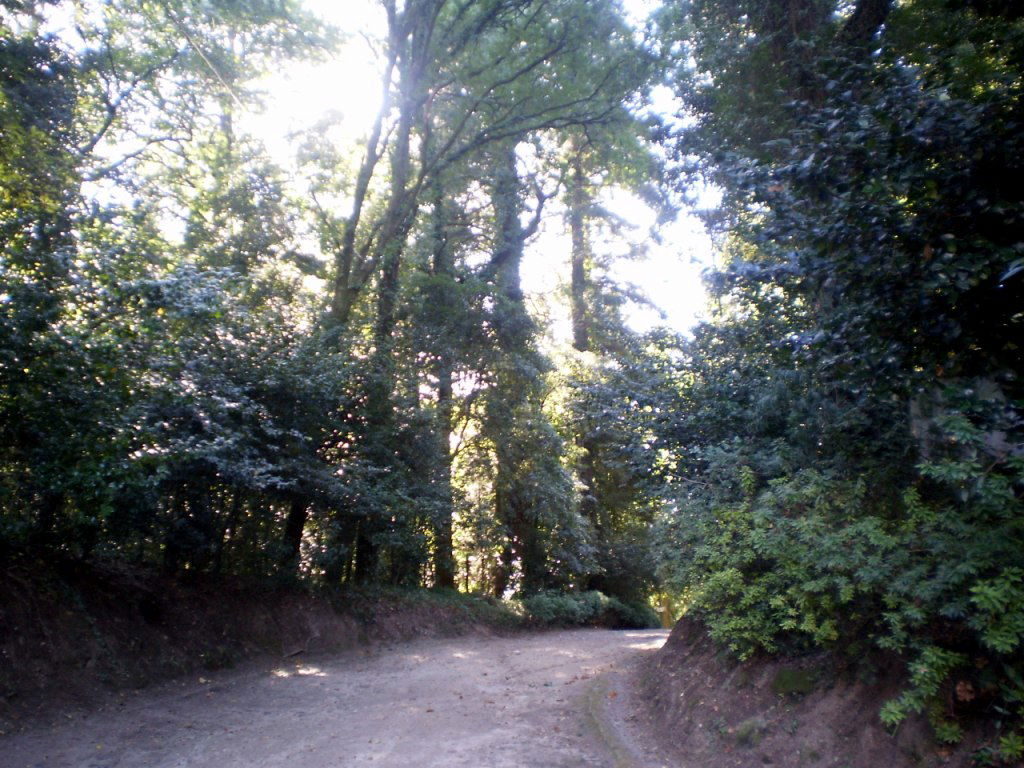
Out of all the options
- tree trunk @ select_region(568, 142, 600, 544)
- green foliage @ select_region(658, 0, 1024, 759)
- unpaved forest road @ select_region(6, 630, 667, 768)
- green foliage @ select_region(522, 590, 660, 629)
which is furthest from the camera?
tree trunk @ select_region(568, 142, 600, 544)

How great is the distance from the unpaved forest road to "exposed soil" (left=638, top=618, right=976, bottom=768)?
0.56 meters

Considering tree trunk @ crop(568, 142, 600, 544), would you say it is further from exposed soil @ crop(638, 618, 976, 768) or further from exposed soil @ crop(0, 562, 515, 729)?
exposed soil @ crop(638, 618, 976, 768)

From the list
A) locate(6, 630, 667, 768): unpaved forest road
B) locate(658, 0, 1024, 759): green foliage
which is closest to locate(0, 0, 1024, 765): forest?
locate(658, 0, 1024, 759): green foliage

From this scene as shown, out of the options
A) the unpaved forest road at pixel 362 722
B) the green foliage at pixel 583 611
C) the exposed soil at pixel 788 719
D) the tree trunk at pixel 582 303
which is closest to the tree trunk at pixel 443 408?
the green foliage at pixel 583 611

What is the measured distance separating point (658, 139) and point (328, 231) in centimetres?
1019

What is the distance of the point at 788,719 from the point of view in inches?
259

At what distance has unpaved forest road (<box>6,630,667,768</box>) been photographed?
7316 millimetres

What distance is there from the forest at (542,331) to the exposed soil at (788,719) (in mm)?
219

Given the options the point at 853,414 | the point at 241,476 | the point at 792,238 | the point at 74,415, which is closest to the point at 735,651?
the point at 853,414

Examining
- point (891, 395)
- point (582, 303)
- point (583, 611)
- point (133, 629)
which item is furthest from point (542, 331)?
point (891, 395)

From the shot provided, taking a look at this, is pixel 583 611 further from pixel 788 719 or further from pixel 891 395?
pixel 891 395

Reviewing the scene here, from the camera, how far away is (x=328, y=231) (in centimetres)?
1944

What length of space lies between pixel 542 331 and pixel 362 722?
46.4 ft

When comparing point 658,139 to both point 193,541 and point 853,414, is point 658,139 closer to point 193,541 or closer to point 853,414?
point 853,414
